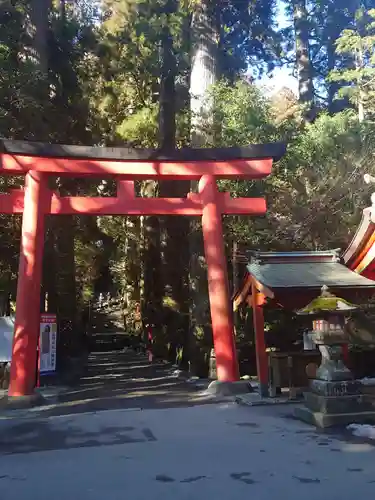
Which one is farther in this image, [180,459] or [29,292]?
[29,292]

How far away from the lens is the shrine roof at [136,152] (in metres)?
10.4

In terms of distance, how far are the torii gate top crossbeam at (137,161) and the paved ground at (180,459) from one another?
517 centimetres

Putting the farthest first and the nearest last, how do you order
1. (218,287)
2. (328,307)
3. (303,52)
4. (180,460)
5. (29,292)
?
(303,52) → (218,287) → (29,292) → (328,307) → (180,460)

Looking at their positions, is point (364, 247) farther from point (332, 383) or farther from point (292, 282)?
point (332, 383)

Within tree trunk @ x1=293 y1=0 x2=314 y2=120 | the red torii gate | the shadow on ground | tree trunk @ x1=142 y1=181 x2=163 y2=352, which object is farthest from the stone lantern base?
tree trunk @ x1=293 y1=0 x2=314 y2=120

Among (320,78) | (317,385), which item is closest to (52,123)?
(317,385)

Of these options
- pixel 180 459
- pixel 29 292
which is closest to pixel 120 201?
pixel 29 292

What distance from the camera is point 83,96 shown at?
1720 cm

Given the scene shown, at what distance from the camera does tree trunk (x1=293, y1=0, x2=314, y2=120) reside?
2039 cm

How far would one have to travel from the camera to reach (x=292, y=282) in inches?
364

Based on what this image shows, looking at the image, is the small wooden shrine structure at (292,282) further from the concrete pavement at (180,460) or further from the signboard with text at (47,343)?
the signboard with text at (47,343)

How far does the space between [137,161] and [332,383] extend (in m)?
6.34

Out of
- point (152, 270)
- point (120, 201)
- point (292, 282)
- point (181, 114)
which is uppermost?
point (181, 114)

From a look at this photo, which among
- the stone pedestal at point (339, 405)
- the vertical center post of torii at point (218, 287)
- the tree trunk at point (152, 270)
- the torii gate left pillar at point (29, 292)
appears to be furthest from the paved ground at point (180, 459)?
the tree trunk at point (152, 270)
